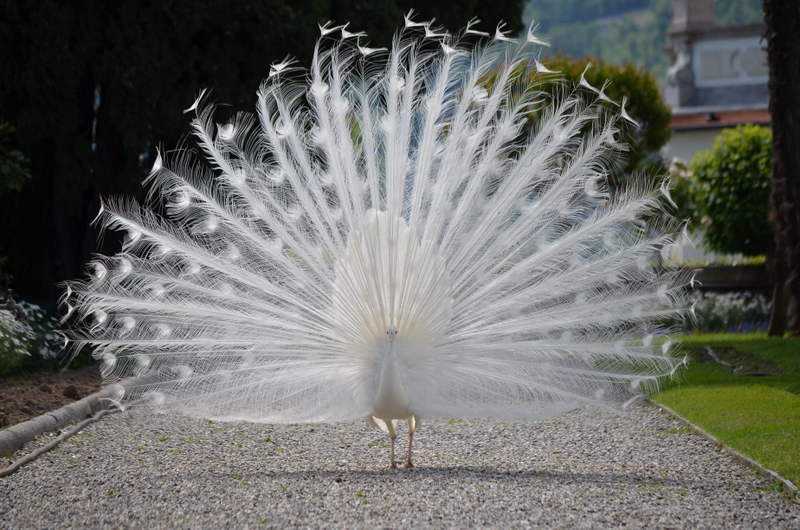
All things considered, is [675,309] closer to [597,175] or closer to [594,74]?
[597,175]

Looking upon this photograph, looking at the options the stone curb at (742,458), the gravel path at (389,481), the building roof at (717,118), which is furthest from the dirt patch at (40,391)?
the building roof at (717,118)

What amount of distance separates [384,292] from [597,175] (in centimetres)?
156

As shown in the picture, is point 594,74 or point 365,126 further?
point 594,74

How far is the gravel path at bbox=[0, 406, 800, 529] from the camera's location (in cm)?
520

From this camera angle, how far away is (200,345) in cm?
649

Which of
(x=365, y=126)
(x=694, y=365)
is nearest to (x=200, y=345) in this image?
(x=365, y=126)

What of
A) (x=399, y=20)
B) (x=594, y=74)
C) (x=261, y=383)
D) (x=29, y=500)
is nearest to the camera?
(x=29, y=500)

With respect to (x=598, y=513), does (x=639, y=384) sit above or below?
above

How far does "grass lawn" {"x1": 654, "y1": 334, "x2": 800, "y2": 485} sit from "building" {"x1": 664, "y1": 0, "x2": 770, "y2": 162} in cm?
2988

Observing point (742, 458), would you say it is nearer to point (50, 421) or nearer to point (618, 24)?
point (50, 421)

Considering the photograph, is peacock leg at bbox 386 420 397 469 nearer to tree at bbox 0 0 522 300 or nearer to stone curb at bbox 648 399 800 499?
stone curb at bbox 648 399 800 499

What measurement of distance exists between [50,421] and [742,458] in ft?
16.7

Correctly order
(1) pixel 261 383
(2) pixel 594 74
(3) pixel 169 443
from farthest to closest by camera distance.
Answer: (2) pixel 594 74
(3) pixel 169 443
(1) pixel 261 383

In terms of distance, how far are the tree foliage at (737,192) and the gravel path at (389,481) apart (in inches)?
440
